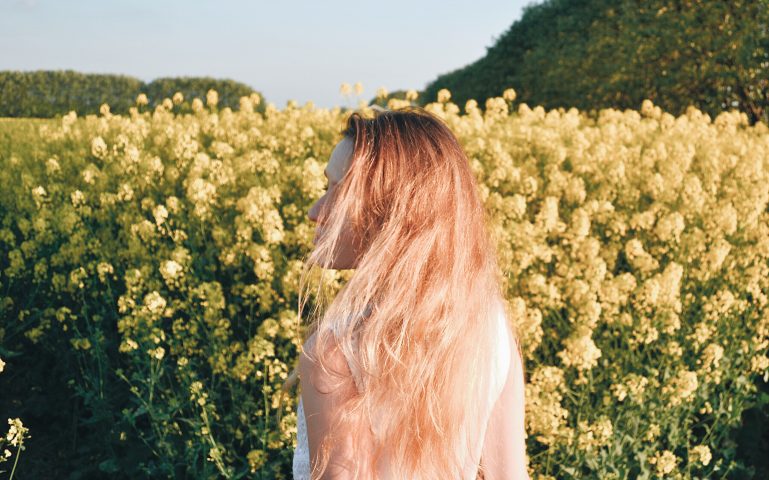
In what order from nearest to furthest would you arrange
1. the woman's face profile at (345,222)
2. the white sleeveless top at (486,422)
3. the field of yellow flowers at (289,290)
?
the woman's face profile at (345,222)
the white sleeveless top at (486,422)
the field of yellow flowers at (289,290)

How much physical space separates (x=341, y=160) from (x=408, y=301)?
344 mm

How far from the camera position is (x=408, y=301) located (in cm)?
156

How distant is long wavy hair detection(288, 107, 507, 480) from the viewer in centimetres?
152

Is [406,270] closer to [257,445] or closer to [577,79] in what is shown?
[257,445]

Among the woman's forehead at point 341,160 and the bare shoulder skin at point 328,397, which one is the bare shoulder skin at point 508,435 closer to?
the bare shoulder skin at point 328,397

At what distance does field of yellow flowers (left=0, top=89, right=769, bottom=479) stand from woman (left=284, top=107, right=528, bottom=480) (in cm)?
159

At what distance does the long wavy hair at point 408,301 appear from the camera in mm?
1521

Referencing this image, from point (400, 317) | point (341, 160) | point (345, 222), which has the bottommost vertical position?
point (400, 317)

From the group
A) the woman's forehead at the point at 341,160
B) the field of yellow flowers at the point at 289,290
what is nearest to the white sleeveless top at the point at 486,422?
the woman's forehead at the point at 341,160

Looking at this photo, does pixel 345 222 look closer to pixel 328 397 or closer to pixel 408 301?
pixel 408 301

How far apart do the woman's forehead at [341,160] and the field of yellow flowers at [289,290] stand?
167cm

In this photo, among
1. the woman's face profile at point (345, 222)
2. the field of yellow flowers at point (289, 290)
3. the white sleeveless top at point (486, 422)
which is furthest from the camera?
the field of yellow flowers at point (289, 290)

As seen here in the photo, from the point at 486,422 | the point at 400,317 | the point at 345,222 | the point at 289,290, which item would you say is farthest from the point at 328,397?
the point at 289,290

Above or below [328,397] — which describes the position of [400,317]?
above
